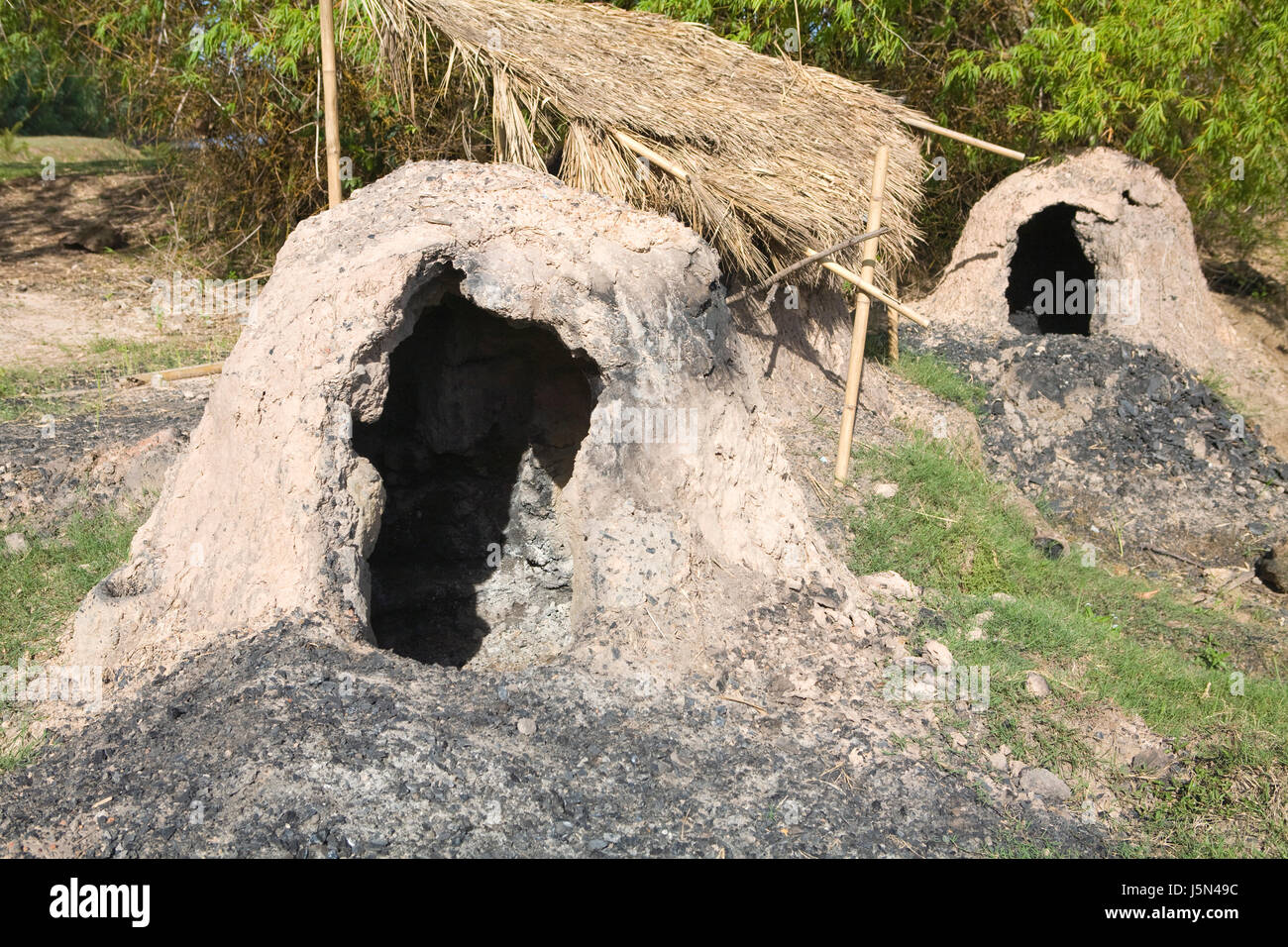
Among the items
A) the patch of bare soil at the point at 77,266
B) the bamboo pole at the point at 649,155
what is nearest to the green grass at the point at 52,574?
the patch of bare soil at the point at 77,266

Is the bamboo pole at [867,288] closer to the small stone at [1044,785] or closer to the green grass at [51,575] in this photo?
the small stone at [1044,785]

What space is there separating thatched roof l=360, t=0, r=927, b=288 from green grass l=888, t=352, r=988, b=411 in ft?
4.40

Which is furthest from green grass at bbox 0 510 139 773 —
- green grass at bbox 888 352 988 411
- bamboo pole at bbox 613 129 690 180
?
green grass at bbox 888 352 988 411

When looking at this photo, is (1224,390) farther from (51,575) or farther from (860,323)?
(51,575)

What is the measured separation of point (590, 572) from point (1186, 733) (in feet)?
9.40

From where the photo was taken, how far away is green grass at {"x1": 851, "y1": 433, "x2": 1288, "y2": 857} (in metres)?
4.49

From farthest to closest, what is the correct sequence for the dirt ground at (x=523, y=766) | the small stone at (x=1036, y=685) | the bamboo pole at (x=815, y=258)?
the bamboo pole at (x=815, y=258) → the small stone at (x=1036, y=685) → the dirt ground at (x=523, y=766)

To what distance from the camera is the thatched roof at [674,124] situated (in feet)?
20.8

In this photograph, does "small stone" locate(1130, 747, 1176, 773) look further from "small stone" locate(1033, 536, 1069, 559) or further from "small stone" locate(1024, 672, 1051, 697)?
"small stone" locate(1033, 536, 1069, 559)

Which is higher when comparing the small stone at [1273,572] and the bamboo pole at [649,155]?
the bamboo pole at [649,155]

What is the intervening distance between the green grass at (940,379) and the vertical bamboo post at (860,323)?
6.58ft

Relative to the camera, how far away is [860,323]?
21.9 feet

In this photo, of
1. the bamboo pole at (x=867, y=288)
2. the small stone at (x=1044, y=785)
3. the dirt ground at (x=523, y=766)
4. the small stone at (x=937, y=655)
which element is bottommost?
the small stone at (x=1044, y=785)

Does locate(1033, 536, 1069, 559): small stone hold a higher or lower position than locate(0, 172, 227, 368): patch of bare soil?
lower
